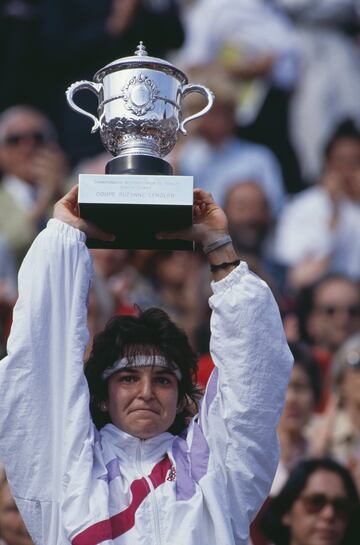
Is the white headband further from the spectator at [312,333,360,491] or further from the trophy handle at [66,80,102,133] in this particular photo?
the spectator at [312,333,360,491]

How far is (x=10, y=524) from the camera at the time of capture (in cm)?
616

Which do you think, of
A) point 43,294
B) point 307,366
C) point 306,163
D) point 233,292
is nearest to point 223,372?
point 233,292

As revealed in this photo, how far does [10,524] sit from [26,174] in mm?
4146

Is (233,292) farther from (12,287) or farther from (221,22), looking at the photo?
(221,22)

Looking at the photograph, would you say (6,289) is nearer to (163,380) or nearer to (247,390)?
(163,380)

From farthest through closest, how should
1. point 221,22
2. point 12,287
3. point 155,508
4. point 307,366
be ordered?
point 221,22, point 12,287, point 307,366, point 155,508

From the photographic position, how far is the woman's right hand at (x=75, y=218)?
4.92 meters

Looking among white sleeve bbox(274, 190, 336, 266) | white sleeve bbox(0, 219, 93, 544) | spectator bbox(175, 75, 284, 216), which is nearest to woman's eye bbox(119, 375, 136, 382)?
white sleeve bbox(0, 219, 93, 544)

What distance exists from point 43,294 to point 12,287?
12.8 ft

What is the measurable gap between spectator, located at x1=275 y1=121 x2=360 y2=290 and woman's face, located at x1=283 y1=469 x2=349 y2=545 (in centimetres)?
322

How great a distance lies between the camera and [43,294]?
15.8 feet

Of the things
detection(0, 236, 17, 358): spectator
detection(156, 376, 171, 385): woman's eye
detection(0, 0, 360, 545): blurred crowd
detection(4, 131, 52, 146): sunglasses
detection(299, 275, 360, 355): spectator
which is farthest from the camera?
detection(4, 131, 52, 146): sunglasses

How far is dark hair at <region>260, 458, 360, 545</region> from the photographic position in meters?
6.18

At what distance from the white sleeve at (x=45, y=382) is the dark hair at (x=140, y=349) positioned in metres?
0.18
